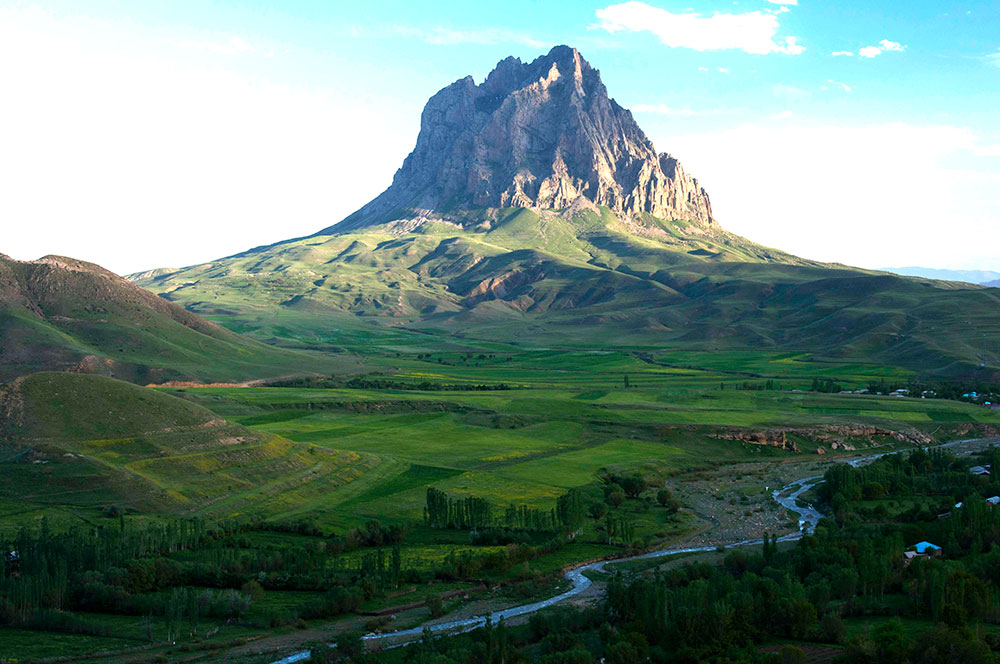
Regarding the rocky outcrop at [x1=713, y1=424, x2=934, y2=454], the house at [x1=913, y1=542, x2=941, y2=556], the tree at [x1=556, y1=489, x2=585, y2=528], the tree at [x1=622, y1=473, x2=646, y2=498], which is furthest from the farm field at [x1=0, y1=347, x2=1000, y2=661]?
the house at [x1=913, y1=542, x2=941, y2=556]

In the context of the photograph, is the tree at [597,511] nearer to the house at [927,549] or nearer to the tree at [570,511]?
the tree at [570,511]

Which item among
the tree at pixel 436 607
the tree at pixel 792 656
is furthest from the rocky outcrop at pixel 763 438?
the tree at pixel 792 656

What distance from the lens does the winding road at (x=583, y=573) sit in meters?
65.7

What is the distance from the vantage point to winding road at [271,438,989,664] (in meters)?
65.7

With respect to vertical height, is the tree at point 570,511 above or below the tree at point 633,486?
above

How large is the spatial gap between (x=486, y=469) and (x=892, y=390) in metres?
117

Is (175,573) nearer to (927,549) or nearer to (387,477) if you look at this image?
(387,477)

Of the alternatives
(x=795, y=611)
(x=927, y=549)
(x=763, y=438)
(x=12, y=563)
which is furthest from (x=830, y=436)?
(x=12, y=563)

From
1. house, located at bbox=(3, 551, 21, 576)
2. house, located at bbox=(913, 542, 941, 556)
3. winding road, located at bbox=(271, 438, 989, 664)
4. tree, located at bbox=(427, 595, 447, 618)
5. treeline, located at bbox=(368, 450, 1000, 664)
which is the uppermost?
house, located at bbox=(3, 551, 21, 576)

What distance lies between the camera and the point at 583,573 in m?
82.9

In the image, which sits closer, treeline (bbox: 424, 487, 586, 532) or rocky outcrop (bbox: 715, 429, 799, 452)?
treeline (bbox: 424, 487, 586, 532)

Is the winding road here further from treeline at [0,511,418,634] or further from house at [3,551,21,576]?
house at [3,551,21,576]

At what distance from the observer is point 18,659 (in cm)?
5838

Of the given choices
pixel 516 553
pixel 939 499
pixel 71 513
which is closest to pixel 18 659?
pixel 71 513
